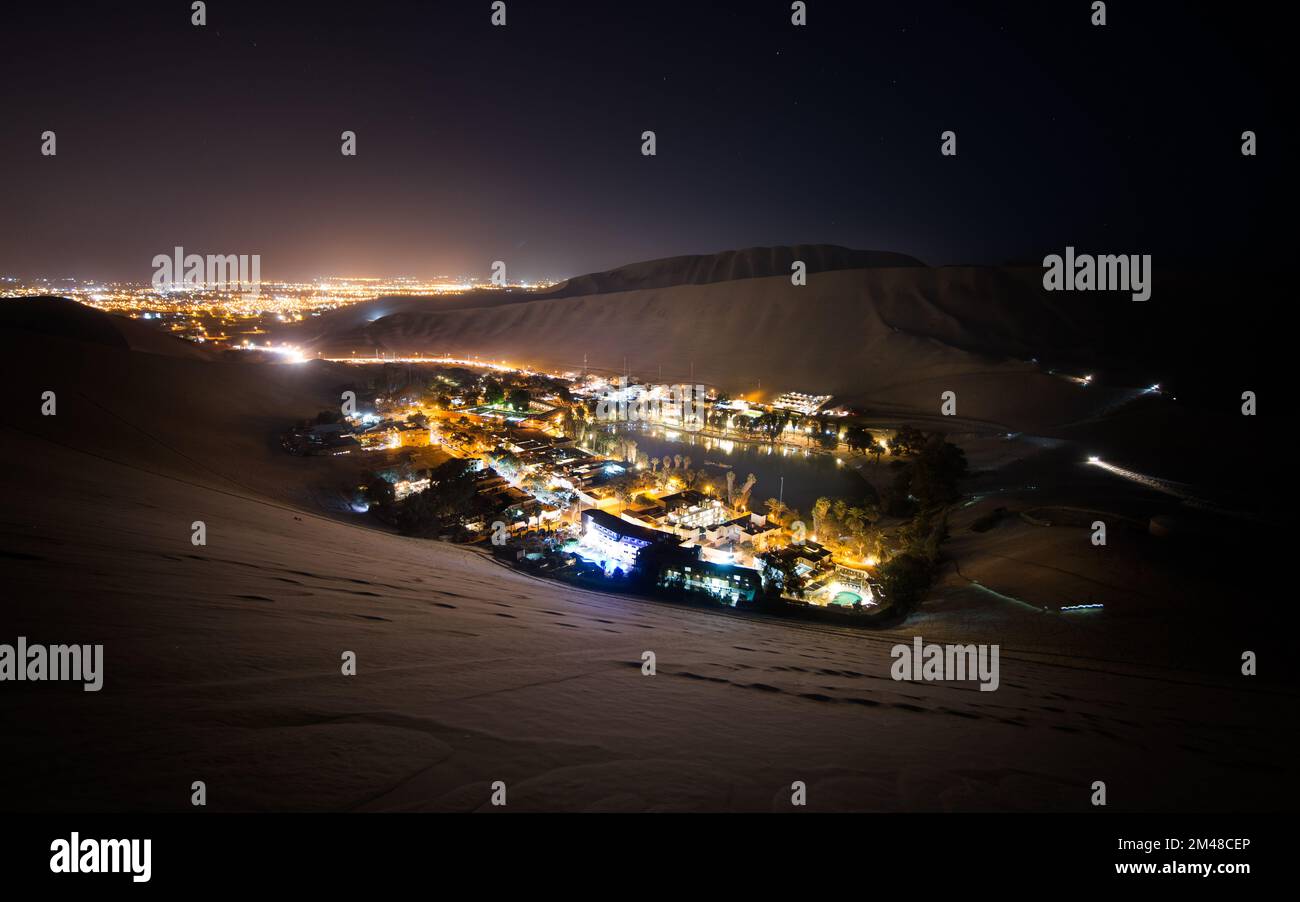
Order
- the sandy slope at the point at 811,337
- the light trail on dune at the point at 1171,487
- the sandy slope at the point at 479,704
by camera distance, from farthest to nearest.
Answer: the sandy slope at the point at 811,337 < the light trail on dune at the point at 1171,487 < the sandy slope at the point at 479,704

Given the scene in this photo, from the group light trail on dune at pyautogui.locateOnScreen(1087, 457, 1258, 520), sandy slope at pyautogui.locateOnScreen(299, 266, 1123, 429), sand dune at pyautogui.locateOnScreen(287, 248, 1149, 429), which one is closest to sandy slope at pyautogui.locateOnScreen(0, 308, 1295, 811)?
light trail on dune at pyautogui.locateOnScreen(1087, 457, 1258, 520)

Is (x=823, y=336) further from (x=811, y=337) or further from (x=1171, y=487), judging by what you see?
(x=1171, y=487)

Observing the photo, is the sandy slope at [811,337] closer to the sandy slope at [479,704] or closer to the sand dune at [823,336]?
the sand dune at [823,336]

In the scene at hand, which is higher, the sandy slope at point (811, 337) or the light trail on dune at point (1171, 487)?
the sandy slope at point (811, 337)

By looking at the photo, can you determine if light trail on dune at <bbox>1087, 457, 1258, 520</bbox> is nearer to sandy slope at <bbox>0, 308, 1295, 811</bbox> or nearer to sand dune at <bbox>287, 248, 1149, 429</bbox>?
sand dune at <bbox>287, 248, 1149, 429</bbox>

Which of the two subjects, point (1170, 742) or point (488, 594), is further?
point (488, 594)

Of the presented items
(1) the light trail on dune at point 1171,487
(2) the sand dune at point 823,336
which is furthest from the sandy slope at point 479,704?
(2) the sand dune at point 823,336
